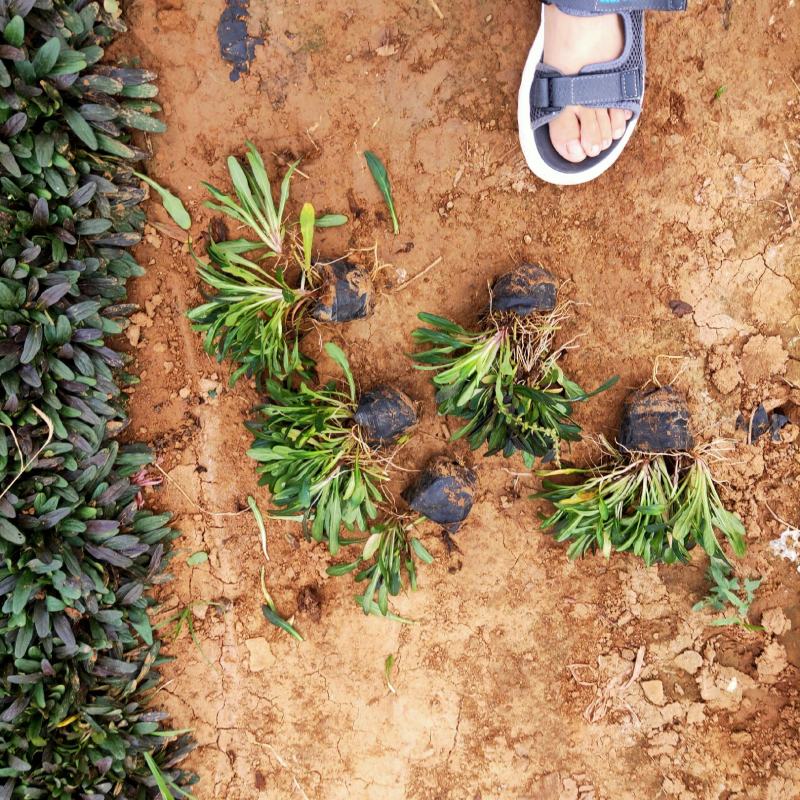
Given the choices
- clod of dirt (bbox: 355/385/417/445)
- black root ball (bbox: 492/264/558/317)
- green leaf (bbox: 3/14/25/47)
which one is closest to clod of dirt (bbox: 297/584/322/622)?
clod of dirt (bbox: 355/385/417/445)

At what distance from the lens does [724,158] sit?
2.94 meters

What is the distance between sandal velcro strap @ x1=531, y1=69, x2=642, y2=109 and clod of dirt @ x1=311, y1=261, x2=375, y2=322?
1039mm

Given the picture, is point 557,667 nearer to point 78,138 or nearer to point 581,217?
point 581,217

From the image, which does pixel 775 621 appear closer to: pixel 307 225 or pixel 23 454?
pixel 307 225

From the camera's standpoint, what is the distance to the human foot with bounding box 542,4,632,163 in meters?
2.66

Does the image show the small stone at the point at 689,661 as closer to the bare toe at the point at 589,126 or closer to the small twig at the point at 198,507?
the small twig at the point at 198,507

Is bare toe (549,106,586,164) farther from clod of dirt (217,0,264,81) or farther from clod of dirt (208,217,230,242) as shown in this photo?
clod of dirt (208,217,230,242)

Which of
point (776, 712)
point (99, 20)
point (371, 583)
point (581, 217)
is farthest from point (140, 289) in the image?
point (776, 712)

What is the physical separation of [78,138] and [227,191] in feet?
1.94

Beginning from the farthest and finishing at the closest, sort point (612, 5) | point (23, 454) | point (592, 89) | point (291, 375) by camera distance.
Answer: point (291, 375)
point (592, 89)
point (23, 454)
point (612, 5)

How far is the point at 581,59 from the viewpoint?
270 cm

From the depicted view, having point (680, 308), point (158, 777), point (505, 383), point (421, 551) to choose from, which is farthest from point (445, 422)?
point (158, 777)

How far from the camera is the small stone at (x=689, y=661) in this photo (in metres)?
3.17

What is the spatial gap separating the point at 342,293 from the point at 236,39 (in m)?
1.17
